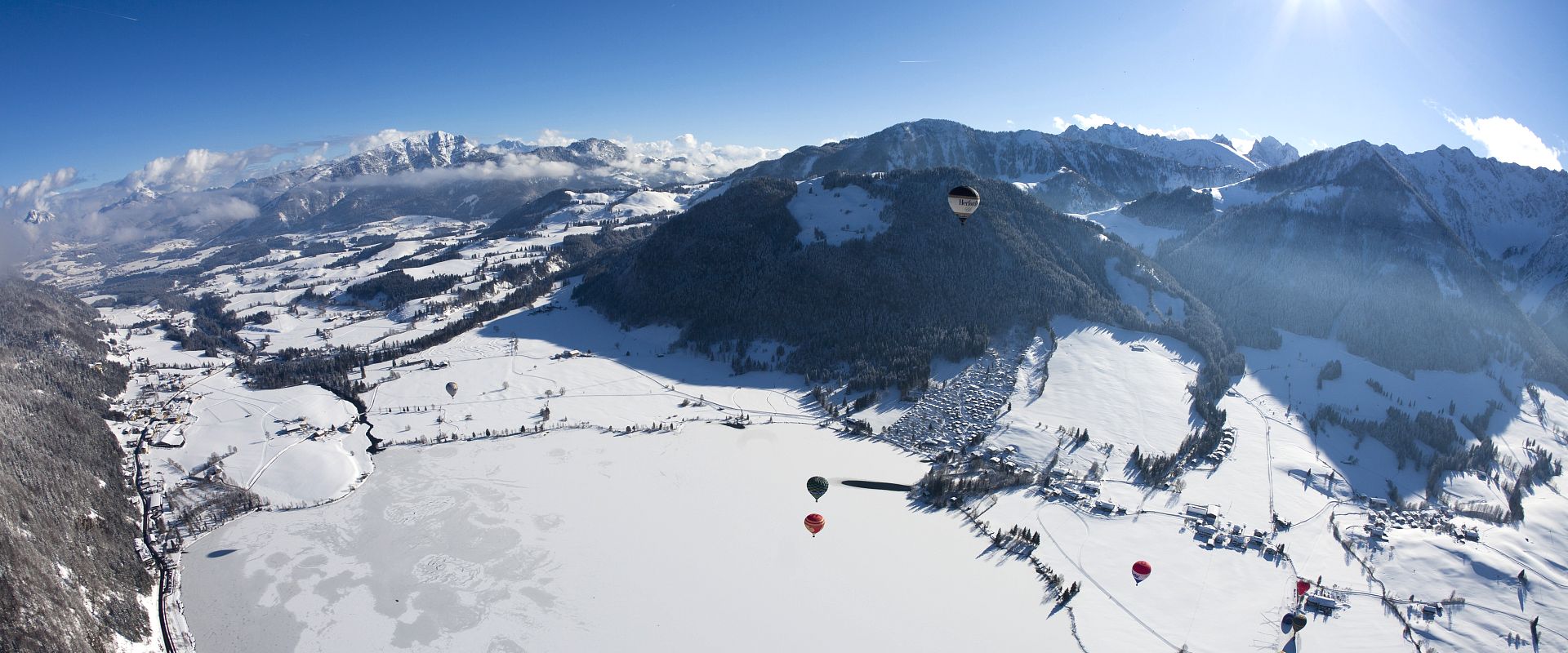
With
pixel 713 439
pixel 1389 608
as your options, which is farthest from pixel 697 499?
pixel 1389 608

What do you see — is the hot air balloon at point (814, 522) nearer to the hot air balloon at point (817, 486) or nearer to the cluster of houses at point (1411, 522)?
the hot air balloon at point (817, 486)

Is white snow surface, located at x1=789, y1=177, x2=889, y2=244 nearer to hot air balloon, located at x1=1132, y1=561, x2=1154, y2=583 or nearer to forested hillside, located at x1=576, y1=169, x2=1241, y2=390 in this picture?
forested hillside, located at x1=576, y1=169, x2=1241, y2=390

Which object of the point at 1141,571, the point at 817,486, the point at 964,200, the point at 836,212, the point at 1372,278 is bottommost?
the point at 1141,571

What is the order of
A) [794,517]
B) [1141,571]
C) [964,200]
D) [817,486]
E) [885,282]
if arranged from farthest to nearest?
[885,282] → [794,517] → [817,486] → [964,200] → [1141,571]

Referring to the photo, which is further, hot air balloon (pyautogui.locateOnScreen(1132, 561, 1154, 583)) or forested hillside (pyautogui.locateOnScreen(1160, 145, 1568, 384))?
forested hillside (pyautogui.locateOnScreen(1160, 145, 1568, 384))

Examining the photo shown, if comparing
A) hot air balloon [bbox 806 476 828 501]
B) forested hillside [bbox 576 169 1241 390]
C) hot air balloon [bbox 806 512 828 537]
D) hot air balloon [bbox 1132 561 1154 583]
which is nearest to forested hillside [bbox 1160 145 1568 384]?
forested hillside [bbox 576 169 1241 390]

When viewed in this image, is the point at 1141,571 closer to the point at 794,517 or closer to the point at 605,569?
the point at 794,517

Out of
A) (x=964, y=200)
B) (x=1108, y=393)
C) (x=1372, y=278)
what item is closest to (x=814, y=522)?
(x=964, y=200)
